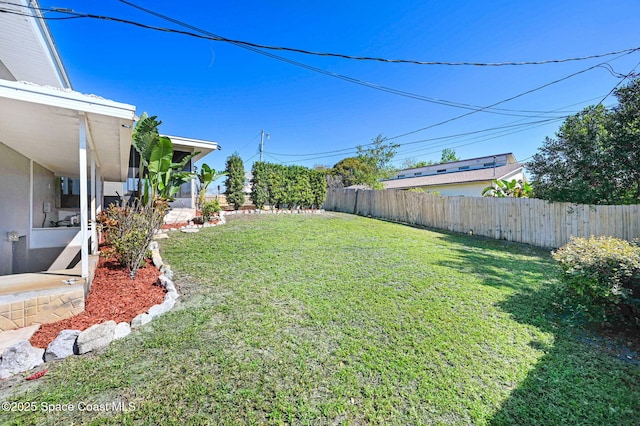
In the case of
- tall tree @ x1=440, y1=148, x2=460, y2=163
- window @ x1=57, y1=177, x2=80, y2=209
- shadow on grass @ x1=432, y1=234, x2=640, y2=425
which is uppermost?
tall tree @ x1=440, y1=148, x2=460, y2=163

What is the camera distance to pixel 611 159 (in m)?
8.29

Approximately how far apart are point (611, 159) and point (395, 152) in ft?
57.2

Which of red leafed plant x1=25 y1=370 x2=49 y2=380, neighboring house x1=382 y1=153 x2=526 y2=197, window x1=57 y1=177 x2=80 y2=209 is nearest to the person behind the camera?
red leafed plant x1=25 y1=370 x2=49 y2=380

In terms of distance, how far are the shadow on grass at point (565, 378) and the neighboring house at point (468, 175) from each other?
623 inches

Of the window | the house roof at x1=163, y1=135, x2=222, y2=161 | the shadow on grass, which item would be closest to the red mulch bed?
the shadow on grass

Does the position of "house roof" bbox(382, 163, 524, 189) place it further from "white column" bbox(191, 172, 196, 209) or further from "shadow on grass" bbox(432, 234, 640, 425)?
"white column" bbox(191, 172, 196, 209)

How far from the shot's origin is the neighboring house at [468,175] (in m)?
19.1

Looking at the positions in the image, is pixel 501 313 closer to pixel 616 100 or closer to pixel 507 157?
pixel 616 100

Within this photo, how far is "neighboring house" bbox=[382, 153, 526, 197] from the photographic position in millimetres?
19141

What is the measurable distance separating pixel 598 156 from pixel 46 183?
1631cm

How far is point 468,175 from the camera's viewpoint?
20906 mm

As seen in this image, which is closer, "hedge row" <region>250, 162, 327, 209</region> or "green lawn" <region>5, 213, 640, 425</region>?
"green lawn" <region>5, 213, 640, 425</region>

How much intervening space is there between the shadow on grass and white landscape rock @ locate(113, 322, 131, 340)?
3.91m

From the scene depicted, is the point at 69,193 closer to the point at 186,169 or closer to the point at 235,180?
the point at 186,169
